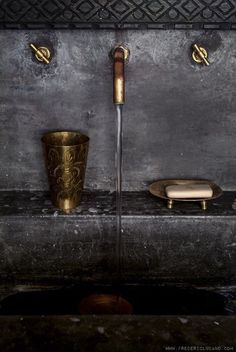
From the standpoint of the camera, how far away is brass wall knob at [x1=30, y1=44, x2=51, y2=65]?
100 inches

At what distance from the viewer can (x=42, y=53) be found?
2.56 metres

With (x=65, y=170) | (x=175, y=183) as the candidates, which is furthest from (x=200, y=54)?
(x=65, y=170)

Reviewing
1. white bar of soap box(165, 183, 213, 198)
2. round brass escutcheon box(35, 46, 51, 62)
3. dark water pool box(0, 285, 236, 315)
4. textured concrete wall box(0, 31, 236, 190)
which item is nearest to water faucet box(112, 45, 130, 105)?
textured concrete wall box(0, 31, 236, 190)

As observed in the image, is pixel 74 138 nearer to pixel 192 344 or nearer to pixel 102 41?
pixel 102 41

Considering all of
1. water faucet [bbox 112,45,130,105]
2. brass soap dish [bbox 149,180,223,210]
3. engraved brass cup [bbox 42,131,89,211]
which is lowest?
brass soap dish [bbox 149,180,223,210]

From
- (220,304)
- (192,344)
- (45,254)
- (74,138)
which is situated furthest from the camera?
(74,138)

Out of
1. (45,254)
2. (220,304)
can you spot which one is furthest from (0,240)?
(220,304)

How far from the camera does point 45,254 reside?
8.39 feet

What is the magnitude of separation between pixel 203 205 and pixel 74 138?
872mm

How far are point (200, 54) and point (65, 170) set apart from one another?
3.34 feet

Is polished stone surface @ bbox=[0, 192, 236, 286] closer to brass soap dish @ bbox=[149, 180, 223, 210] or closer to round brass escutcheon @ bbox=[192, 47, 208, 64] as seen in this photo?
brass soap dish @ bbox=[149, 180, 223, 210]

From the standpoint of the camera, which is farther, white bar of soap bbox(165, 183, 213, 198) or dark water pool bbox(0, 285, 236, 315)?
white bar of soap bbox(165, 183, 213, 198)

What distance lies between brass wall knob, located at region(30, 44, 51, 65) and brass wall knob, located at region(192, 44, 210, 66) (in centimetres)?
85

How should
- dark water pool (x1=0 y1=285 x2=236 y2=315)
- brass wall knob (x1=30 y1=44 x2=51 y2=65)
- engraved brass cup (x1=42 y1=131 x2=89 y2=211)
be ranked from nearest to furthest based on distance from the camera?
dark water pool (x1=0 y1=285 x2=236 y2=315) < engraved brass cup (x1=42 y1=131 x2=89 y2=211) < brass wall knob (x1=30 y1=44 x2=51 y2=65)
